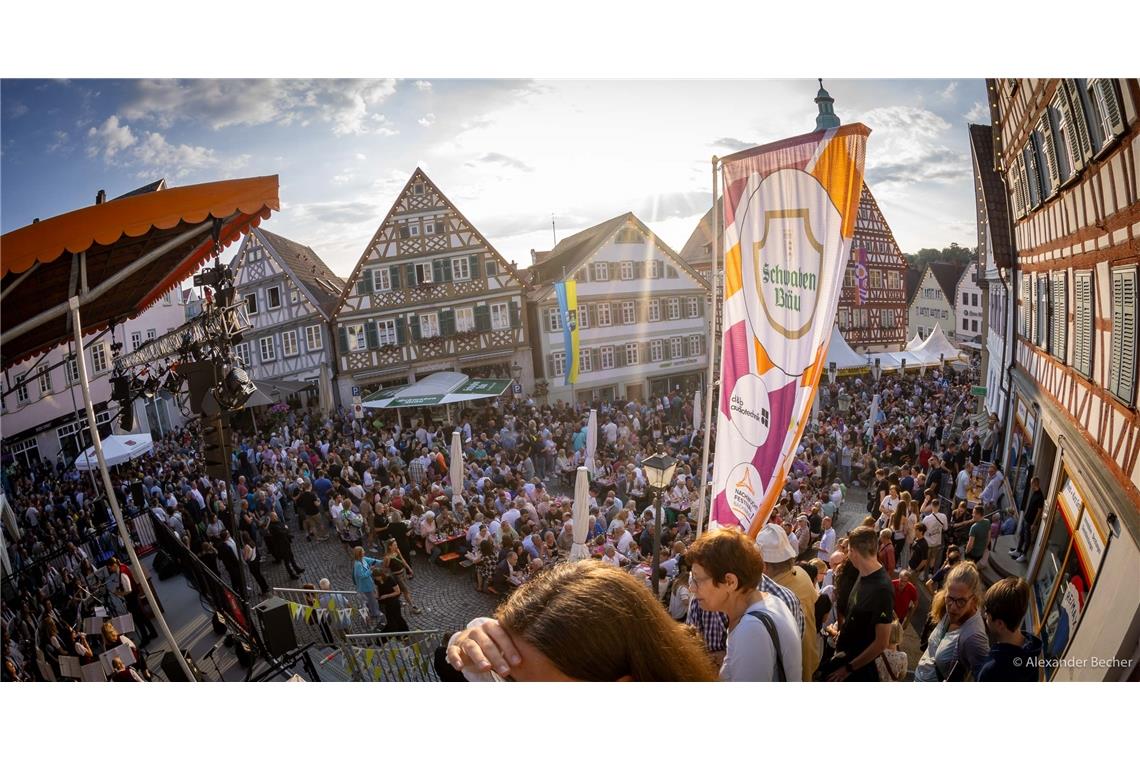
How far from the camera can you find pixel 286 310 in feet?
13.4

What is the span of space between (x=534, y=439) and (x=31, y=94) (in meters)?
2.89

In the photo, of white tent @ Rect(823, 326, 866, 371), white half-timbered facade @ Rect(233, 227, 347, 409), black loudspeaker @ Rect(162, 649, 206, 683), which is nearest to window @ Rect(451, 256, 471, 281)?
white half-timbered facade @ Rect(233, 227, 347, 409)

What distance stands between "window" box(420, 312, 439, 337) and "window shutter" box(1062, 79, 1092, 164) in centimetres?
319

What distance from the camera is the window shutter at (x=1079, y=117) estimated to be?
9.33 ft

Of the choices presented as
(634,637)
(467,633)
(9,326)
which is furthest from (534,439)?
(634,637)

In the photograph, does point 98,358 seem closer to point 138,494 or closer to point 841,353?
point 138,494

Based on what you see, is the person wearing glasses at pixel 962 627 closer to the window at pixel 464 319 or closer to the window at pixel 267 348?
the window at pixel 464 319

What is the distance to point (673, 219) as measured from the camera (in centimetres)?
365

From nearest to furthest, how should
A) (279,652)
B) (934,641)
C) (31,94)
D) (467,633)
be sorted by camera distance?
1. (467,633)
2. (934,641)
3. (31,94)
4. (279,652)

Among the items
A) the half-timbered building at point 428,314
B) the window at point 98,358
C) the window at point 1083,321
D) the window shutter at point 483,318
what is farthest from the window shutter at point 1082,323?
the window at point 98,358

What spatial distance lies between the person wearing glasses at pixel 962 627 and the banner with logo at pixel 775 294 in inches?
29.9

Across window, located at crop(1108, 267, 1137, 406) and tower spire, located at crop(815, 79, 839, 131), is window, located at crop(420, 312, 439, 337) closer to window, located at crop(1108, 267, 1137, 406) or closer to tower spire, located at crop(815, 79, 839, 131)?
tower spire, located at crop(815, 79, 839, 131)

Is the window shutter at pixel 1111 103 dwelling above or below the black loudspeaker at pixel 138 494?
above

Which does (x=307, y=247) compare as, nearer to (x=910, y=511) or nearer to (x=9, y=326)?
(x=9, y=326)
